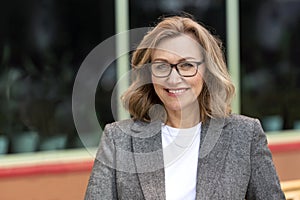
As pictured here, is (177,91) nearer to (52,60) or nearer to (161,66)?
(161,66)

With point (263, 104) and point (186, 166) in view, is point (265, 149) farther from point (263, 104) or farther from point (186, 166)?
point (263, 104)

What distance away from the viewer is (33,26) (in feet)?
12.6

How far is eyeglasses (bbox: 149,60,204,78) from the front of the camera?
1917 mm

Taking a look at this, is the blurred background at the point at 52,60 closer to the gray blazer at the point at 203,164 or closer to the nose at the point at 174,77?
the gray blazer at the point at 203,164

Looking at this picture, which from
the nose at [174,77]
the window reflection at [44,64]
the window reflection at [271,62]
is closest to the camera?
the nose at [174,77]

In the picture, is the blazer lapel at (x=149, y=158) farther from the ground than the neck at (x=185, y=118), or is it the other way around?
the neck at (x=185, y=118)

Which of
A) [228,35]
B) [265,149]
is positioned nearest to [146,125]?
[265,149]

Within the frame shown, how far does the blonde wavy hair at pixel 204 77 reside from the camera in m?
1.96

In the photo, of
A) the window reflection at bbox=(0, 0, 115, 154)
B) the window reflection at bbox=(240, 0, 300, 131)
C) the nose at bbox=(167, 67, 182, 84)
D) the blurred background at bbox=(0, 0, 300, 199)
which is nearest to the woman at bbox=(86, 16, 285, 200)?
the nose at bbox=(167, 67, 182, 84)

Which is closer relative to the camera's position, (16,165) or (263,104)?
(16,165)

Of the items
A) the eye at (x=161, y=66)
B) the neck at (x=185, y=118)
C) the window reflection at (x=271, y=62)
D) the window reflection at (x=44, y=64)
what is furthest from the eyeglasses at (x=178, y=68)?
the window reflection at (x=271, y=62)

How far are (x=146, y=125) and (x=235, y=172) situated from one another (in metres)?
0.32

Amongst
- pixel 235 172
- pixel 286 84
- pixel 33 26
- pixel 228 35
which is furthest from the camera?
pixel 286 84

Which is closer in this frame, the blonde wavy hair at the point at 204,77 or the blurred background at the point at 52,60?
the blonde wavy hair at the point at 204,77
